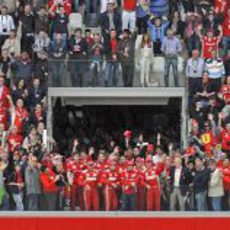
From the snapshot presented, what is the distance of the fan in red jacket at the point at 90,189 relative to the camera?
37.3 meters

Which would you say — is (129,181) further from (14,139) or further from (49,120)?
(49,120)

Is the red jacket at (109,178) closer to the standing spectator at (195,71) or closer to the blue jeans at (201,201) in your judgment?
the blue jeans at (201,201)

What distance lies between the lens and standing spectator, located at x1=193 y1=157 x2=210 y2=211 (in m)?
37.2

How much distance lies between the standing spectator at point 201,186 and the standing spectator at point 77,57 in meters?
6.48

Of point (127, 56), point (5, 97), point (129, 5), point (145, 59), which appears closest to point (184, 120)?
point (145, 59)

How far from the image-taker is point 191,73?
4262 cm

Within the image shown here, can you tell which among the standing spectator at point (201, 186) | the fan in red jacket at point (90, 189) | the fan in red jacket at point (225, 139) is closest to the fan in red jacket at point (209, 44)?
the fan in red jacket at point (225, 139)

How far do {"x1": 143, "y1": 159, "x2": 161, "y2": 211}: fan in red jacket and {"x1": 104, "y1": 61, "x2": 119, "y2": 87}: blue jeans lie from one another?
5.95m

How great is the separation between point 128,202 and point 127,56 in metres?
6.61

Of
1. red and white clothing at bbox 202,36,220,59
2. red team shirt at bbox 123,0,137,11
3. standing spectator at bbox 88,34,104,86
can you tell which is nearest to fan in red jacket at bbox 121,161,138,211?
standing spectator at bbox 88,34,104,86

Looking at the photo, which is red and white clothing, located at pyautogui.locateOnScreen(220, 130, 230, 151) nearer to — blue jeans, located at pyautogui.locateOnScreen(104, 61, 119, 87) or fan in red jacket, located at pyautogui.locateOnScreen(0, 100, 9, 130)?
blue jeans, located at pyautogui.locateOnScreen(104, 61, 119, 87)

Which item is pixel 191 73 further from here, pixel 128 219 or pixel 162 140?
pixel 128 219

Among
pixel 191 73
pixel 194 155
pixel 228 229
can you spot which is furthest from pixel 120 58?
pixel 228 229

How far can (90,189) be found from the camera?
37.4 meters
